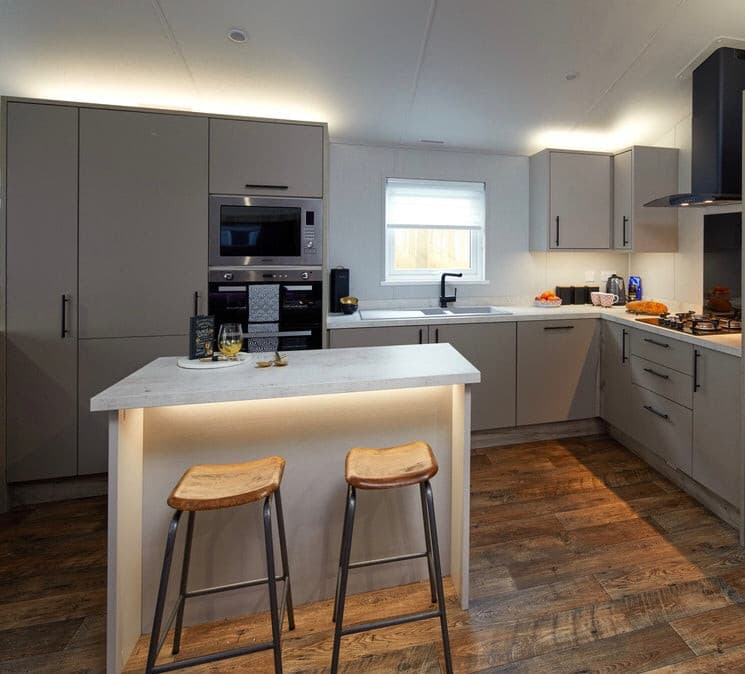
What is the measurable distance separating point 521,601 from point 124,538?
1.51 m

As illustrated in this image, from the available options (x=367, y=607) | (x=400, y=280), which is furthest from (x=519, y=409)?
(x=367, y=607)

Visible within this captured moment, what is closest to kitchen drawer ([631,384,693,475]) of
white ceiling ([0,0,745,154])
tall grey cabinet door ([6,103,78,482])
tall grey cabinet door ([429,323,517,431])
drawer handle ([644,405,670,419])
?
A: drawer handle ([644,405,670,419])

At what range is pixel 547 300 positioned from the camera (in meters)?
3.73

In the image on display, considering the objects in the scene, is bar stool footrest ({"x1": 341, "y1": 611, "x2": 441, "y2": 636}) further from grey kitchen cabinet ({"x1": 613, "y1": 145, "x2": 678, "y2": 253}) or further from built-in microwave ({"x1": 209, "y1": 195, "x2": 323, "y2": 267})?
grey kitchen cabinet ({"x1": 613, "y1": 145, "x2": 678, "y2": 253})

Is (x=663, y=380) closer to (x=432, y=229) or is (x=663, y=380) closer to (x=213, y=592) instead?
(x=432, y=229)

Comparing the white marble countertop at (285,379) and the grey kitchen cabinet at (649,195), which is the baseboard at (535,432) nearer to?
the grey kitchen cabinet at (649,195)

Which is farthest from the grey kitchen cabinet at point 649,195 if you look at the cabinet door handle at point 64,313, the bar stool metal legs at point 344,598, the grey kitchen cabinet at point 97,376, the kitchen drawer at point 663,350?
the cabinet door handle at point 64,313

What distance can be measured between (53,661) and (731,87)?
4.35 m

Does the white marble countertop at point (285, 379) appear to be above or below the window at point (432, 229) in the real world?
below

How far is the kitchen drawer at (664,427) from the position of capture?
2.56 metres

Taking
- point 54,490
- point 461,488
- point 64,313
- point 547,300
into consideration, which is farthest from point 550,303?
point 54,490

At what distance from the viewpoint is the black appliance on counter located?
2.74 metres

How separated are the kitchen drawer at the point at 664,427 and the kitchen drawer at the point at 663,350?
231mm

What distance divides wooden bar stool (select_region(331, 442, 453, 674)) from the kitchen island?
210mm
